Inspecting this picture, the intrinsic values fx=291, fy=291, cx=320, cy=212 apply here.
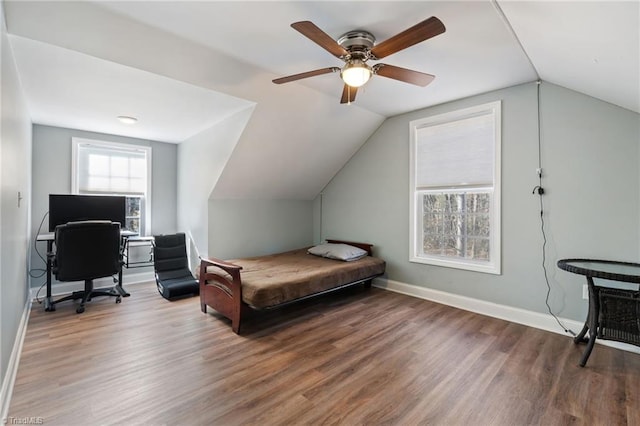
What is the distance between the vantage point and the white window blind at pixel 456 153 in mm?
3367

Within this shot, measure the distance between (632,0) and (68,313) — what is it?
5.14 metres

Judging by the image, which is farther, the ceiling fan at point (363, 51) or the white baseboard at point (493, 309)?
the white baseboard at point (493, 309)

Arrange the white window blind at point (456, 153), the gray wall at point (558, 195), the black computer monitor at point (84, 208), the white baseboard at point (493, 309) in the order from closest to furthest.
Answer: the gray wall at point (558, 195)
the white baseboard at point (493, 309)
the white window blind at point (456, 153)
the black computer monitor at point (84, 208)

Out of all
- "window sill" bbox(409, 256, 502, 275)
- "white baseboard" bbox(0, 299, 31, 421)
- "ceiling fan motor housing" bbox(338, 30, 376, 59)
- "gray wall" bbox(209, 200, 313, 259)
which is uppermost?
"ceiling fan motor housing" bbox(338, 30, 376, 59)

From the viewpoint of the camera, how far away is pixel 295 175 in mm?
4527

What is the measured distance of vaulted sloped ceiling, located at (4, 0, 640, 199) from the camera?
1.85 m

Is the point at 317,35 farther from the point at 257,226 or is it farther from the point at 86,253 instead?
the point at 86,253

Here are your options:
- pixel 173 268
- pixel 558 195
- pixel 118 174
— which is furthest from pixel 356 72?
pixel 118 174

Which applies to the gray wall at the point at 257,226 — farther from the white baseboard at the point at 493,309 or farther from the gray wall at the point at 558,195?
the gray wall at the point at 558,195

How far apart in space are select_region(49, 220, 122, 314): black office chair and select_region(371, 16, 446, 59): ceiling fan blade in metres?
3.53

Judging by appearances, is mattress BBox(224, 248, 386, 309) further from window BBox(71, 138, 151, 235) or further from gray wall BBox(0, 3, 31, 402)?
window BBox(71, 138, 151, 235)

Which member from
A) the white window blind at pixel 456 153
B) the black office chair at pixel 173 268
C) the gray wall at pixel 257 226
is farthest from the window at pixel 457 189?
the black office chair at pixel 173 268

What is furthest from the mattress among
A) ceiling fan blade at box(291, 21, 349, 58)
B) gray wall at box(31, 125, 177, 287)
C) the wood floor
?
gray wall at box(31, 125, 177, 287)

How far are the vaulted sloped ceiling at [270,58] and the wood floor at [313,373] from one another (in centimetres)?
211
